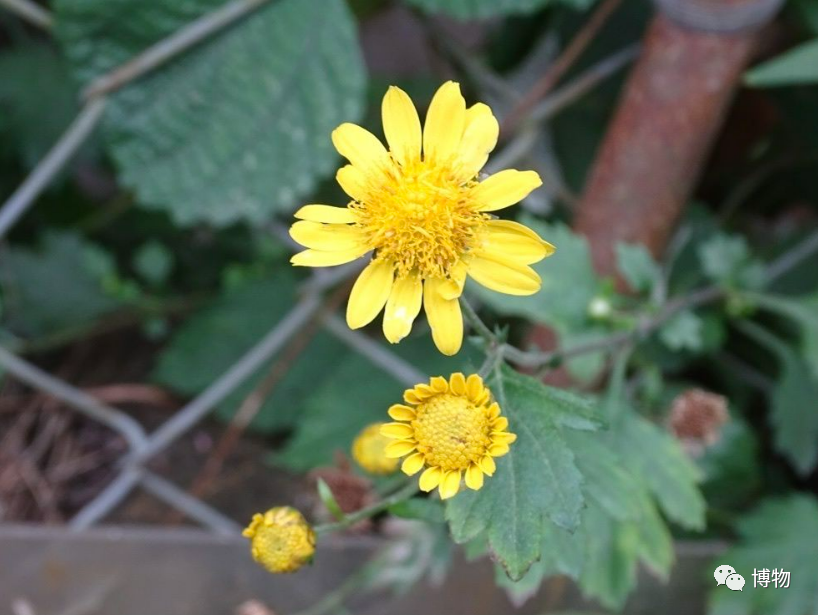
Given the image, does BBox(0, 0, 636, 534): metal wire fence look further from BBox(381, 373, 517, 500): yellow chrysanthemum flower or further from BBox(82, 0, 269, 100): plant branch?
BBox(381, 373, 517, 500): yellow chrysanthemum flower

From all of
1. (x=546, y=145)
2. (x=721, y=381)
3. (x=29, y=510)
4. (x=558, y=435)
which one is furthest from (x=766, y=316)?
(x=29, y=510)

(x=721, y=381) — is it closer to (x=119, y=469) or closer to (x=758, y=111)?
(x=758, y=111)

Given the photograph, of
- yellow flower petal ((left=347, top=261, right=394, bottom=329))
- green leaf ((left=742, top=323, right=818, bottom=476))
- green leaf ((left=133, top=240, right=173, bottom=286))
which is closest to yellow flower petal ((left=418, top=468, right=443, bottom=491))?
yellow flower petal ((left=347, top=261, right=394, bottom=329))

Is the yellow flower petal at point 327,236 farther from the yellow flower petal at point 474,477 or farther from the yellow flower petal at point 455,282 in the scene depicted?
the yellow flower petal at point 474,477

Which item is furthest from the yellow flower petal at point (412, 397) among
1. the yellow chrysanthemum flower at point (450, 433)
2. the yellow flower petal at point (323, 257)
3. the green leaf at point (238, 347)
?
the green leaf at point (238, 347)

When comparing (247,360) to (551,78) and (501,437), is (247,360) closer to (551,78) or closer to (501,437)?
(551,78)

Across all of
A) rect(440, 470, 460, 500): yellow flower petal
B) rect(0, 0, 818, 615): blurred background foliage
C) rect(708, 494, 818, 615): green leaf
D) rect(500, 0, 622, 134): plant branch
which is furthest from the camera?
rect(500, 0, 622, 134): plant branch
